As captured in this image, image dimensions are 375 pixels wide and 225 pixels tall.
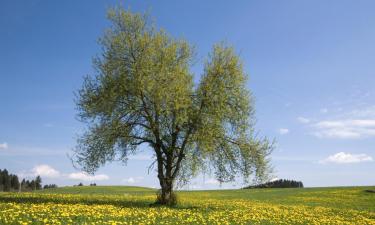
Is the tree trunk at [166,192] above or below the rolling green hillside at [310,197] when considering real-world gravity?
above

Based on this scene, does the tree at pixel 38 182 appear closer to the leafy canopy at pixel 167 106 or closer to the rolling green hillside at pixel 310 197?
the rolling green hillside at pixel 310 197

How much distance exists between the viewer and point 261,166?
32.0 metres

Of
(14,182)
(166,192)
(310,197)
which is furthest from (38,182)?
(166,192)

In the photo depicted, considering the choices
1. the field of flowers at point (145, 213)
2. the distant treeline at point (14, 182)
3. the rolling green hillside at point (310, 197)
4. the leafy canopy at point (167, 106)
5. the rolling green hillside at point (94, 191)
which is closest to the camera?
the field of flowers at point (145, 213)

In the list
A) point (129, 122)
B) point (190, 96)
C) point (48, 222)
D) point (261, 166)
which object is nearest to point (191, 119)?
point (190, 96)

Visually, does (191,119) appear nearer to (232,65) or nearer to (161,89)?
(161,89)

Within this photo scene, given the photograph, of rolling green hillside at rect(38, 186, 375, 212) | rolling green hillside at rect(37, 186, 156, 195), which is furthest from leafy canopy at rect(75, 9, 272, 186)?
rolling green hillside at rect(37, 186, 156, 195)

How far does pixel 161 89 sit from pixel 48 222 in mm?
14861

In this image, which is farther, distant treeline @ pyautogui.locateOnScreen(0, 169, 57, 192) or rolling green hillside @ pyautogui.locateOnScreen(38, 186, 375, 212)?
distant treeline @ pyautogui.locateOnScreen(0, 169, 57, 192)

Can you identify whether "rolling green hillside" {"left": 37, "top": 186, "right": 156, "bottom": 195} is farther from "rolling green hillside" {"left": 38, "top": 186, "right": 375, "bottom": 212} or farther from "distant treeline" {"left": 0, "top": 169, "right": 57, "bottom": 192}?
"distant treeline" {"left": 0, "top": 169, "right": 57, "bottom": 192}

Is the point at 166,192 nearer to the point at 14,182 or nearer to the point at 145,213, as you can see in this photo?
the point at 145,213

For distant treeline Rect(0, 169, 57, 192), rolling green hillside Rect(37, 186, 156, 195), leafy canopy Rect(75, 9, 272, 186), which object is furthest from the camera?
distant treeline Rect(0, 169, 57, 192)

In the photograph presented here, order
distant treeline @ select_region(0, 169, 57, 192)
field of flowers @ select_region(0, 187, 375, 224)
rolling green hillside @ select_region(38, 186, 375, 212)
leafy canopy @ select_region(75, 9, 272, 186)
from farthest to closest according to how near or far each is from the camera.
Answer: distant treeline @ select_region(0, 169, 57, 192), rolling green hillside @ select_region(38, 186, 375, 212), leafy canopy @ select_region(75, 9, 272, 186), field of flowers @ select_region(0, 187, 375, 224)

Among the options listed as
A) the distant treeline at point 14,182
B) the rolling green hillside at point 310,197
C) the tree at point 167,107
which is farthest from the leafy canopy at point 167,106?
the distant treeline at point 14,182
